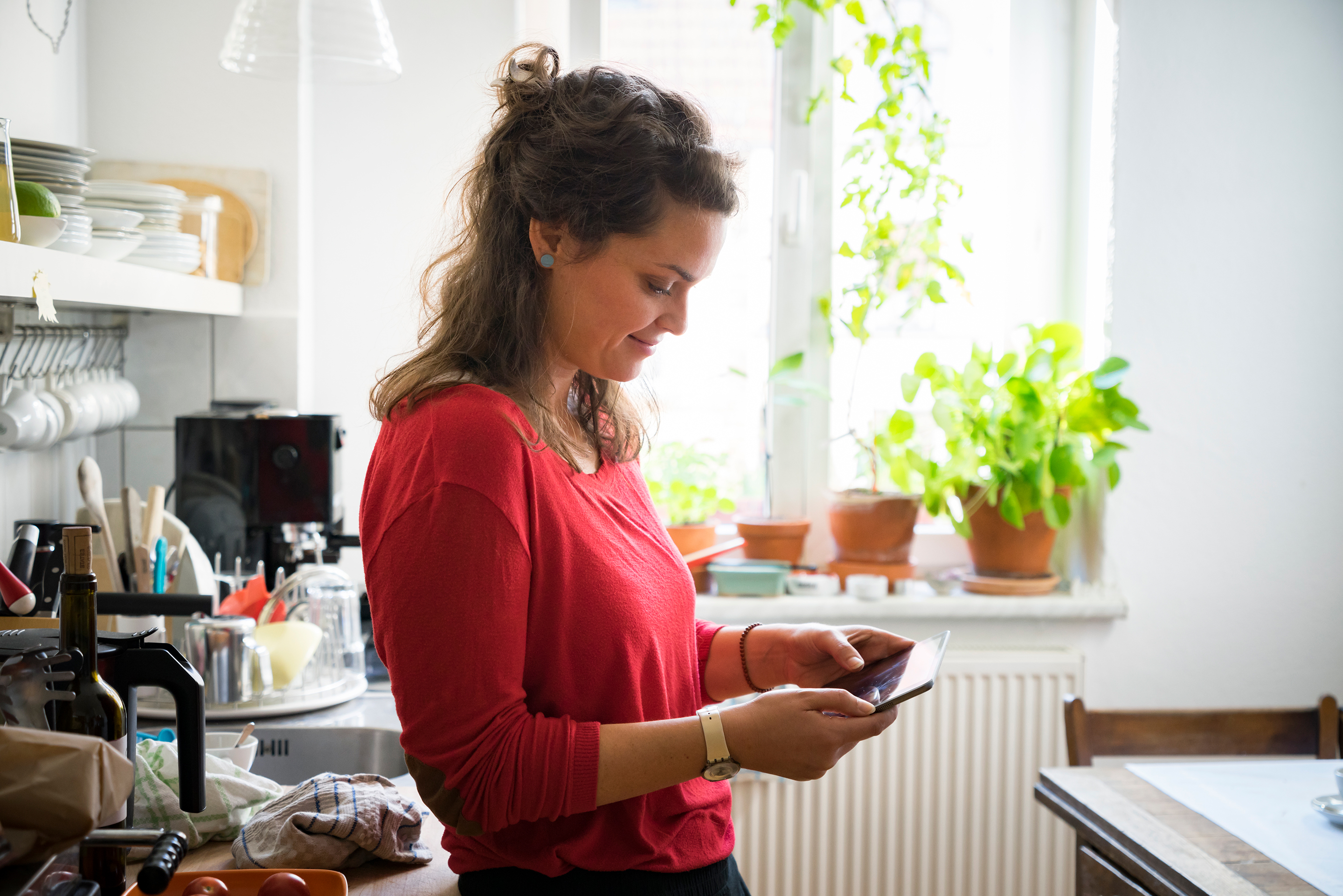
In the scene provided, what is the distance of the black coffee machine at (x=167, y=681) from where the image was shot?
2.88 ft

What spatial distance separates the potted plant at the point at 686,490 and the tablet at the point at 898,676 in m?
1.22

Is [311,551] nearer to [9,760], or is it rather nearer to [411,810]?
[411,810]

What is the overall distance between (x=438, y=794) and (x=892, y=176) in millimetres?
1972

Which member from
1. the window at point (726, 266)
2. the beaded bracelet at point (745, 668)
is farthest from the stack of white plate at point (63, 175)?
the window at point (726, 266)

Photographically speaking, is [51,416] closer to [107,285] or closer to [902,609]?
[107,285]

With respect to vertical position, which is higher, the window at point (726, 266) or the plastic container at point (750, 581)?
the window at point (726, 266)

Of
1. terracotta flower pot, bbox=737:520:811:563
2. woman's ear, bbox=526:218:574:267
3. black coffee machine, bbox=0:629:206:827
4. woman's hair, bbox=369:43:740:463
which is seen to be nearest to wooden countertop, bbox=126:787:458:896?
black coffee machine, bbox=0:629:206:827

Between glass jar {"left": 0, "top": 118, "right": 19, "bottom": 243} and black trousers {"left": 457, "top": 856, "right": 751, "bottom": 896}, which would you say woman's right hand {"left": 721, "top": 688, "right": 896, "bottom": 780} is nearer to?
black trousers {"left": 457, "top": 856, "right": 751, "bottom": 896}

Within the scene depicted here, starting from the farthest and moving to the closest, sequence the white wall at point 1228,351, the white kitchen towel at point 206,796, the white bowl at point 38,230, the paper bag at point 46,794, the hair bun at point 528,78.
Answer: the white wall at point 1228,351
the white bowl at point 38,230
the white kitchen towel at point 206,796
the hair bun at point 528,78
the paper bag at point 46,794

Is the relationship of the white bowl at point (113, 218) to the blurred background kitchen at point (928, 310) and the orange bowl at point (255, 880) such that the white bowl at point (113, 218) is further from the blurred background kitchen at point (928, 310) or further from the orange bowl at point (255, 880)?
the orange bowl at point (255, 880)

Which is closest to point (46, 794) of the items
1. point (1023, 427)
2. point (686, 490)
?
point (686, 490)

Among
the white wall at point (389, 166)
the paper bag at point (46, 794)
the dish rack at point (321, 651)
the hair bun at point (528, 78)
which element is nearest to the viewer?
the paper bag at point (46, 794)

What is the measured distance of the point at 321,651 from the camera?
1692mm

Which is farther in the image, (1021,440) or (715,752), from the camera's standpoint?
(1021,440)
